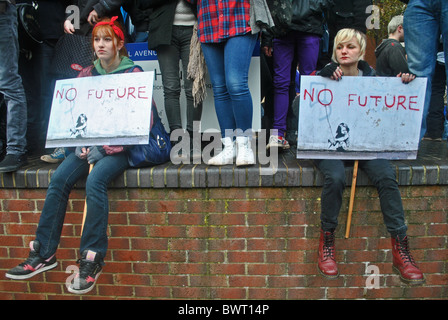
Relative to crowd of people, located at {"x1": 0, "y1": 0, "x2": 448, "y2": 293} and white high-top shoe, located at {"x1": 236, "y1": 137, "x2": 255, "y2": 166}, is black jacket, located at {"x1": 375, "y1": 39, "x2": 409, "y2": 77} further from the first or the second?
white high-top shoe, located at {"x1": 236, "y1": 137, "x2": 255, "y2": 166}

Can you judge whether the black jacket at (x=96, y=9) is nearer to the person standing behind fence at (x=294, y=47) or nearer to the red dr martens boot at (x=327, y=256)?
the person standing behind fence at (x=294, y=47)

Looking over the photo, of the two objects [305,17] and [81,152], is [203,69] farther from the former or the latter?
[81,152]

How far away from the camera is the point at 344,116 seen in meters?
2.31

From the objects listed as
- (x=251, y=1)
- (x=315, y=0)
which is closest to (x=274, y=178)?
(x=251, y=1)

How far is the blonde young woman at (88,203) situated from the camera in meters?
2.19

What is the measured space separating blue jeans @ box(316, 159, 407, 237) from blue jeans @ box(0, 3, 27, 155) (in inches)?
87.1

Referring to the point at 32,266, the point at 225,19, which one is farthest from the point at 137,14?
the point at 32,266

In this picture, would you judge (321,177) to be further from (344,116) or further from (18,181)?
(18,181)

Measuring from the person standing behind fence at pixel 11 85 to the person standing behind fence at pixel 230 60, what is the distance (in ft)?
4.61

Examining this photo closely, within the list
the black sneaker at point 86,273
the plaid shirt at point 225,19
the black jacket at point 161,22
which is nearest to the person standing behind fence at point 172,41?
the black jacket at point 161,22

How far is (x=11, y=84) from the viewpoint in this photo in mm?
2738

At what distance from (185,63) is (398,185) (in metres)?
1.85

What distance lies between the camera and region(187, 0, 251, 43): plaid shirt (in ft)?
8.27

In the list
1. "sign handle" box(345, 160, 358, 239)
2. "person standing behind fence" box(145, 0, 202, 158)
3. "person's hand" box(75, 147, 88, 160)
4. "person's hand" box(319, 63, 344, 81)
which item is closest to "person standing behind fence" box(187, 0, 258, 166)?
"person standing behind fence" box(145, 0, 202, 158)
